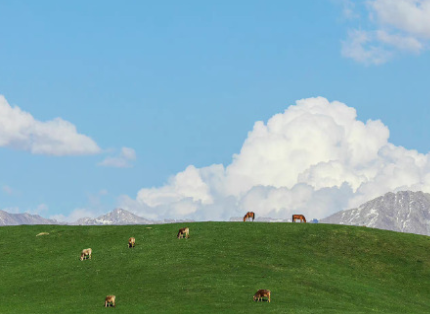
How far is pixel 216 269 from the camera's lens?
235 ft

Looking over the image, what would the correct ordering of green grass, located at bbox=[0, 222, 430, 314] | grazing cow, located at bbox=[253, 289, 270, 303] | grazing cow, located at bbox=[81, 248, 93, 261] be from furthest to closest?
grazing cow, located at bbox=[81, 248, 93, 261] → green grass, located at bbox=[0, 222, 430, 314] → grazing cow, located at bbox=[253, 289, 270, 303]

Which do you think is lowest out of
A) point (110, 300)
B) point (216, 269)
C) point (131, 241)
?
point (110, 300)

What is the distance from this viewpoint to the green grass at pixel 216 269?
62719 mm

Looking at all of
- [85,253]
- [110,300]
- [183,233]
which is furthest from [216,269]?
[85,253]

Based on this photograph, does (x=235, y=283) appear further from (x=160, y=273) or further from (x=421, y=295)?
(x=421, y=295)

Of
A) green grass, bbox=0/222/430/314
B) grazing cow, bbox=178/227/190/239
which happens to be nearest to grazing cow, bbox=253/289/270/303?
green grass, bbox=0/222/430/314

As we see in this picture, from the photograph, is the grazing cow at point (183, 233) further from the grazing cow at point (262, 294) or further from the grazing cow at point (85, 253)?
the grazing cow at point (262, 294)

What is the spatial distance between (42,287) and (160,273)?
11728mm

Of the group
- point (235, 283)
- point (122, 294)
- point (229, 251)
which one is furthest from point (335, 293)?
point (122, 294)

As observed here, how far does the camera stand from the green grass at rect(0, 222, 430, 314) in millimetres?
62719

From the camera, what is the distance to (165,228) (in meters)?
91.6

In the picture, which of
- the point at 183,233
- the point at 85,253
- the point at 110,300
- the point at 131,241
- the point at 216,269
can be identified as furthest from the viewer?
the point at 183,233

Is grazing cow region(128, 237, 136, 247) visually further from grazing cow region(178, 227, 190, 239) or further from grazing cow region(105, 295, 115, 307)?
grazing cow region(105, 295, 115, 307)

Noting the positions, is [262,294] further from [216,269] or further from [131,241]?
[131,241]
